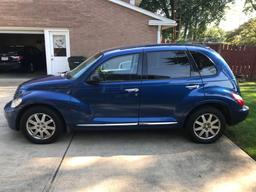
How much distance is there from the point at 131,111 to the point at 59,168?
1.59m

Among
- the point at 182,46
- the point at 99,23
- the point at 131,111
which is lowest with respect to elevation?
the point at 131,111

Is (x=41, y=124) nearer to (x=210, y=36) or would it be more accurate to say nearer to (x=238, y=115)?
(x=238, y=115)

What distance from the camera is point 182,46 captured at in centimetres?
514

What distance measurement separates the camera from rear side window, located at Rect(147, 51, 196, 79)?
4.99 metres

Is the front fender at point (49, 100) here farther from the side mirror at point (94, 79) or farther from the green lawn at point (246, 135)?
the green lawn at point (246, 135)

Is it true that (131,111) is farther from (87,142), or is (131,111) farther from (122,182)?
(122,182)

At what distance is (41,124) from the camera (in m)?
5.00

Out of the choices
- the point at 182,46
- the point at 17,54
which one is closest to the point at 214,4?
the point at 17,54

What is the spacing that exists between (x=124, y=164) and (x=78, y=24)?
9.96 m

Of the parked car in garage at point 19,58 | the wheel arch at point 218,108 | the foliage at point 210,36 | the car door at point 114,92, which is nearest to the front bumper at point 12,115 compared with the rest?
the car door at point 114,92

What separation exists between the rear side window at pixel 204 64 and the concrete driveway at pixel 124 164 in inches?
52.5

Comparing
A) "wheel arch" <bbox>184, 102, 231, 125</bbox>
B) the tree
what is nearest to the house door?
"wheel arch" <bbox>184, 102, 231, 125</bbox>

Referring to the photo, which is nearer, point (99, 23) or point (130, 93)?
point (130, 93)

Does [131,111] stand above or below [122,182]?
above
